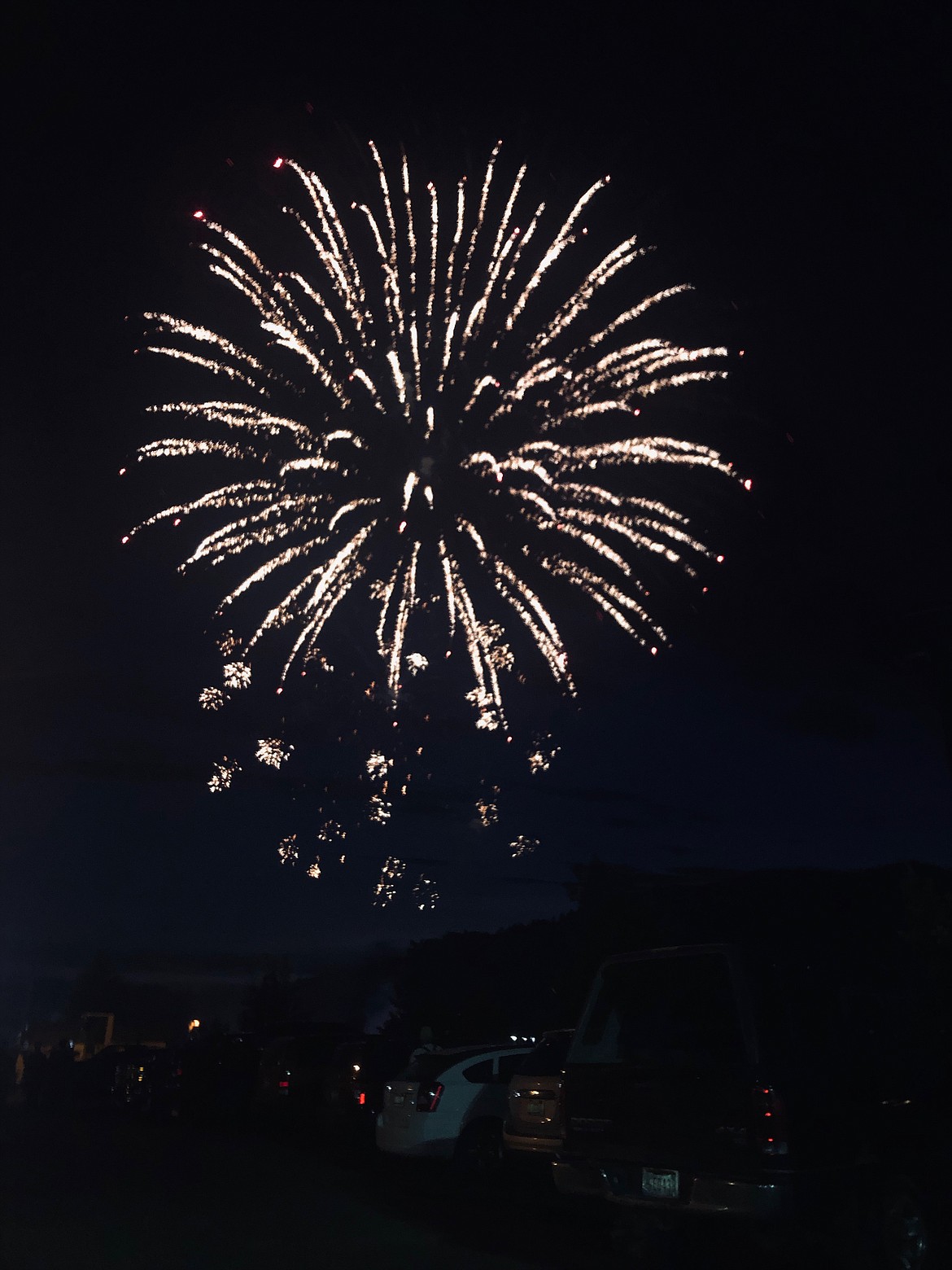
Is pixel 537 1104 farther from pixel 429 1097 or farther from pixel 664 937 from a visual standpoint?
pixel 664 937

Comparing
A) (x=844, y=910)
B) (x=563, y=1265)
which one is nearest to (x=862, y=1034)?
(x=563, y=1265)

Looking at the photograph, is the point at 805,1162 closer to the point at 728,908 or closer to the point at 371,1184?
the point at 371,1184

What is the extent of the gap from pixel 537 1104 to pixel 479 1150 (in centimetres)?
276

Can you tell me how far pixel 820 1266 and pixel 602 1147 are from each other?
1.58 m

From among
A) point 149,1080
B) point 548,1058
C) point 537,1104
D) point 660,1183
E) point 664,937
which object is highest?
point 664,937

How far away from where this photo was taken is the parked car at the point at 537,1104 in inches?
420

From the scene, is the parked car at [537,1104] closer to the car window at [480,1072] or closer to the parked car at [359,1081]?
the car window at [480,1072]

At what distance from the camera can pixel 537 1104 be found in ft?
35.6

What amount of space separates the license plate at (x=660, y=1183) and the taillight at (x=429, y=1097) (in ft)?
19.6

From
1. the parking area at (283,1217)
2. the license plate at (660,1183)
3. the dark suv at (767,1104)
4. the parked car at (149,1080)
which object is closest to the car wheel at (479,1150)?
the parking area at (283,1217)

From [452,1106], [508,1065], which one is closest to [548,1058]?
[452,1106]

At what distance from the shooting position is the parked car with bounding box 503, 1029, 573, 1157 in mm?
10664

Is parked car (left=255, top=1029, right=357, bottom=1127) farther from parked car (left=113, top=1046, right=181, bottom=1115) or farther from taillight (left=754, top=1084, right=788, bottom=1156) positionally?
taillight (left=754, top=1084, right=788, bottom=1156)

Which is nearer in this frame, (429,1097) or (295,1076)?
(429,1097)
